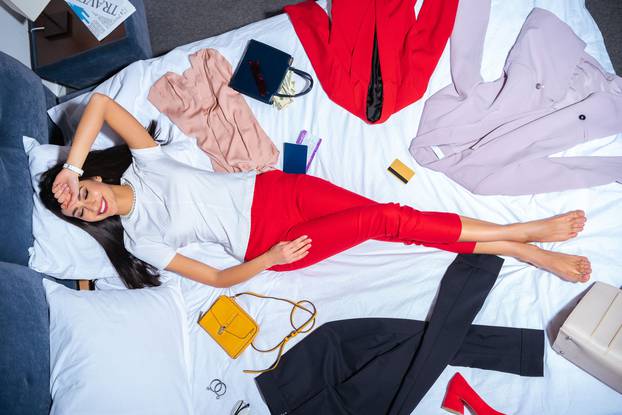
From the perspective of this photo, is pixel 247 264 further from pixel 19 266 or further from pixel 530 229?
pixel 530 229

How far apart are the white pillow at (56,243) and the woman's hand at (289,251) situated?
0.75 metres

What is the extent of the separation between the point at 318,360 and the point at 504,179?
1.08 m

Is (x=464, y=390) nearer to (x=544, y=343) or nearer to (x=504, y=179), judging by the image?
(x=544, y=343)

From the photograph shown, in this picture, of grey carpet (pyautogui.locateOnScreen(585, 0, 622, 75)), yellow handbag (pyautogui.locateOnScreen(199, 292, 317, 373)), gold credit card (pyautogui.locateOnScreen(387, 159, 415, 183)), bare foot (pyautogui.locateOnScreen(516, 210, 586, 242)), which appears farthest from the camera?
grey carpet (pyautogui.locateOnScreen(585, 0, 622, 75))

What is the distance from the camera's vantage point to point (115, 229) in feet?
6.54

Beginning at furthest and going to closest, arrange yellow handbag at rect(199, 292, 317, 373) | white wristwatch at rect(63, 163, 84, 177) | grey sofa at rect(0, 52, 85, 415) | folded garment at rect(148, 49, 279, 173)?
folded garment at rect(148, 49, 279, 173)
yellow handbag at rect(199, 292, 317, 373)
white wristwatch at rect(63, 163, 84, 177)
grey sofa at rect(0, 52, 85, 415)

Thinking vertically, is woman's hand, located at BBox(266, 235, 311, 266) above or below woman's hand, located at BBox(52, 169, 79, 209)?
below

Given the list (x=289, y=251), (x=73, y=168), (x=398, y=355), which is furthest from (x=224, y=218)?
(x=398, y=355)

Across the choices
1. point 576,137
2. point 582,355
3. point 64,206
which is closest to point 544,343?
point 582,355

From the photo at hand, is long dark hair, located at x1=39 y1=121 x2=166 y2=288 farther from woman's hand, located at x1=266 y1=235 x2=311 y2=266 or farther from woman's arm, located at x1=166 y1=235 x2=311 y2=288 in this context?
woman's hand, located at x1=266 y1=235 x2=311 y2=266

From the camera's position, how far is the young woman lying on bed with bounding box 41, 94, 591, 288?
182cm

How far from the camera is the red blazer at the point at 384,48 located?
2.12m

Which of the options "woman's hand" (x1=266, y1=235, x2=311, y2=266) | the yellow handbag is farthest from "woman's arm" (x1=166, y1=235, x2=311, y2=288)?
the yellow handbag

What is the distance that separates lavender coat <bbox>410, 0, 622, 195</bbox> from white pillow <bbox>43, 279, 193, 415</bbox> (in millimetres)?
1334
